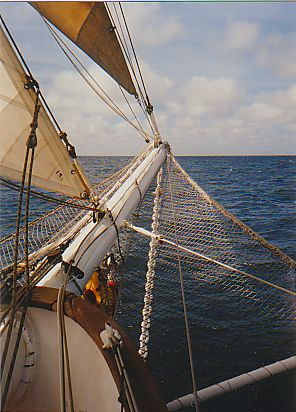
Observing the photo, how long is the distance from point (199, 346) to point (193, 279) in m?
→ 2.41

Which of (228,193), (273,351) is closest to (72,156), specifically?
(273,351)

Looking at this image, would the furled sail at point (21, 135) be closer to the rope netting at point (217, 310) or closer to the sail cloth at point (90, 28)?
the sail cloth at point (90, 28)

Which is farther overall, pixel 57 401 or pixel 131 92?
pixel 131 92

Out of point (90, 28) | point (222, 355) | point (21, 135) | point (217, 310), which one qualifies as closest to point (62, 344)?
point (21, 135)

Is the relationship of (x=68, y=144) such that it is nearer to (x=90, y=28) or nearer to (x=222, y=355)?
(x=90, y=28)

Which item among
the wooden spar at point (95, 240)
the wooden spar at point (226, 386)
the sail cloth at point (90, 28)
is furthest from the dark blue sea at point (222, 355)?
the sail cloth at point (90, 28)

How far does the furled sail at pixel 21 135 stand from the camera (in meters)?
2.42

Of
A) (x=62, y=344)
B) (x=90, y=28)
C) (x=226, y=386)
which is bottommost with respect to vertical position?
(x=226, y=386)

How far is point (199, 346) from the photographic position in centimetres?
617

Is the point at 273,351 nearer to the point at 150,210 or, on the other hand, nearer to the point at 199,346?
the point at 199,346

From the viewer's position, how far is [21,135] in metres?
2.58

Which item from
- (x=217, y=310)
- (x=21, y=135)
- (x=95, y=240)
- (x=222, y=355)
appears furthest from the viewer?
(x=217, y=310)

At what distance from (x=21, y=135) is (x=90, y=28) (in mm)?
2413

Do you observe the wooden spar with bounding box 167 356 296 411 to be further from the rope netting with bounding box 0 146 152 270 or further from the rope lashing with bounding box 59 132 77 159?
the rope lashing with bounding box 59 132 77 159
